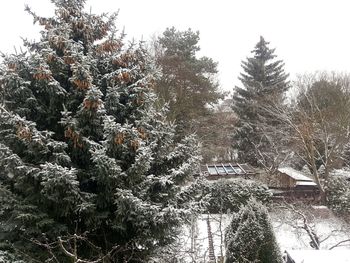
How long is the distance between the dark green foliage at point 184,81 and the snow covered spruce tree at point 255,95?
8.67ft

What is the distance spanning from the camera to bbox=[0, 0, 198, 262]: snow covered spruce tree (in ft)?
15.4

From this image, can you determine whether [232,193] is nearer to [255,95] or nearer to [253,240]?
[253,240]

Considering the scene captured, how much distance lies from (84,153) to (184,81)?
500 inches

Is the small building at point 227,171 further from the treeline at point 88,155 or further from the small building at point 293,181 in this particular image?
the treeline at point 88,155

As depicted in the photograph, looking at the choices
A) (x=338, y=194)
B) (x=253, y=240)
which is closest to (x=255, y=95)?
(x=338, y=194)

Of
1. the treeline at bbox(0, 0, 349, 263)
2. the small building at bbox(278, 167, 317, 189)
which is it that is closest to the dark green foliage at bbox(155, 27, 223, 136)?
the small building at bbox(278, 167, 317, 189)

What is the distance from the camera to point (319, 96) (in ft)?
59.8

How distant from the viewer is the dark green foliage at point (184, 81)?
1636cm

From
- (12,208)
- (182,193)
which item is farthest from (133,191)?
(12,208)

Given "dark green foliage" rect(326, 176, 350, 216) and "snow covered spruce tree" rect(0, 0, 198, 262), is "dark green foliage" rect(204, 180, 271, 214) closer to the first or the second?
"dark green foliage" rect(326, 176, 350, 216)

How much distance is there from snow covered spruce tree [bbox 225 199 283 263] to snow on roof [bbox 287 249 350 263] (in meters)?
0.44

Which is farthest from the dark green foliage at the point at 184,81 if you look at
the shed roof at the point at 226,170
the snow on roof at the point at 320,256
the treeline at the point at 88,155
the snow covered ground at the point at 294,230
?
the snow on roof at the point at 320,256

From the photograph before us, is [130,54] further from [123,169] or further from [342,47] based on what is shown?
[342,47]

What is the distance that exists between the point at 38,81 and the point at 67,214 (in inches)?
88.2
